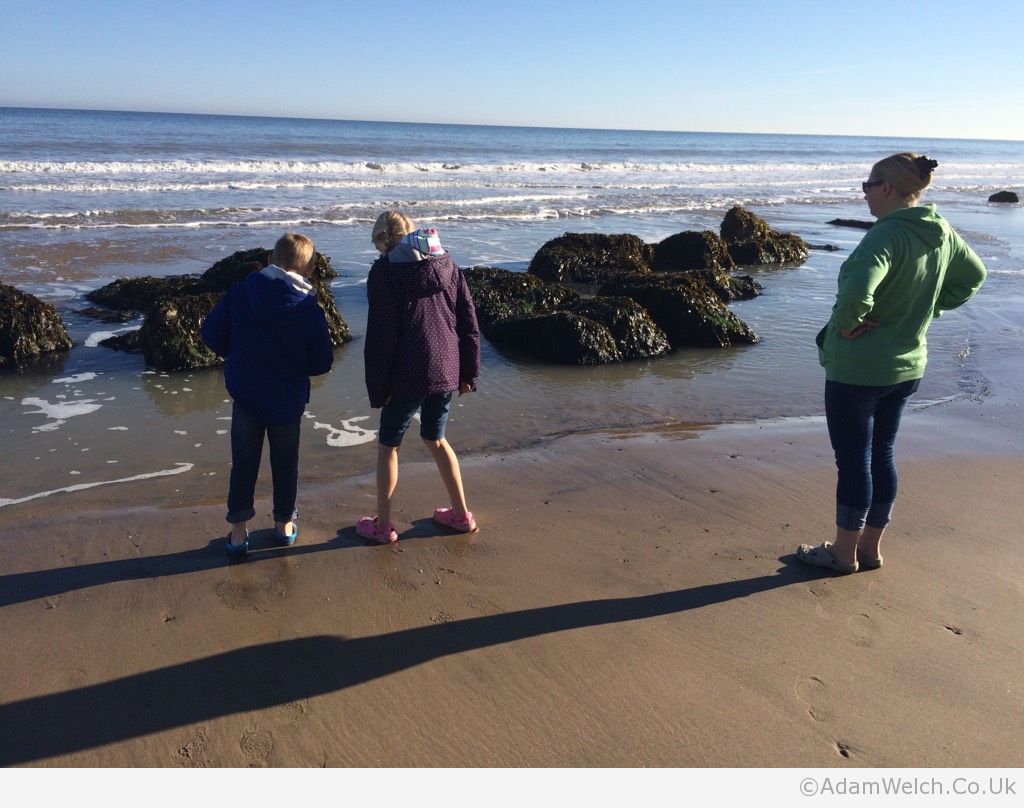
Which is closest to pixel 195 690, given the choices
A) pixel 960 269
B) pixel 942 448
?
pixel 960 269

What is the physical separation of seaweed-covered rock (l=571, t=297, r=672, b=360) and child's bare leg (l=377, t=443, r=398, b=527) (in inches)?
177

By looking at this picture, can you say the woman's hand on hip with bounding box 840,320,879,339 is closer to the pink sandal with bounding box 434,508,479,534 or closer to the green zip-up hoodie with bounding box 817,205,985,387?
the green zip-up hoodie with bounding box 817,205,985,387

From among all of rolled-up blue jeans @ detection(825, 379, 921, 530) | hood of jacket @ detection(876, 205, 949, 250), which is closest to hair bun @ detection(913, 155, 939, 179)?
hood of jacket @ detection(876, 205, 949, 250)

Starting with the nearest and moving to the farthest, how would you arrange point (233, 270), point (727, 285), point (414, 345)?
point (414, 345) → point (233, 270) → point (727, 285)

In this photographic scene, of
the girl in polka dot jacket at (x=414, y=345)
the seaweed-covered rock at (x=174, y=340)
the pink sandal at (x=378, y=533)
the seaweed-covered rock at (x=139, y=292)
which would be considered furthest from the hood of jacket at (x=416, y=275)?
the seaweed-covered rock at (x=139, y=292)

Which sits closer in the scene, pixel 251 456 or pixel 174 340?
pixel 251 456

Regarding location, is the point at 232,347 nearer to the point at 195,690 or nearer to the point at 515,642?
the point at 195,690

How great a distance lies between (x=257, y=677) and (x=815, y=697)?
206cm

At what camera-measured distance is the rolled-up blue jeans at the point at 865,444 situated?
3.67m

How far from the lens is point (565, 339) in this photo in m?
8.12

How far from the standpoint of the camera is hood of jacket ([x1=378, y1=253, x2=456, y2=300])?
379cm

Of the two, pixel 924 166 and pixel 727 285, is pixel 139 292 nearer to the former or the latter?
pixel 727 285

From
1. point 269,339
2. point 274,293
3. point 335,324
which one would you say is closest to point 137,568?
point 269,339

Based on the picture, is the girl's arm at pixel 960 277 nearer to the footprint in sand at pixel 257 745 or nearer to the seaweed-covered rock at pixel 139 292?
the footprint in sand at pixel 257 745
